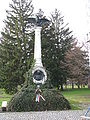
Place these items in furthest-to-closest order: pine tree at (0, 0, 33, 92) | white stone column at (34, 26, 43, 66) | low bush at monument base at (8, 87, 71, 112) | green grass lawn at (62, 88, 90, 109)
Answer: pine tree at (0, 0, 33, 92)
green grass lawn at (62, 88, 90, 109)
white stone column at (34, 26, 43, 66)
low bush at monument base at (8, 87, 71, 112)

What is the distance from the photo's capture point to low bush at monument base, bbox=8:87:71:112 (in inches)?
516

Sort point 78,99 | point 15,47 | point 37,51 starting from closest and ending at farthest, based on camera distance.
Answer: point 37,51
point 78,99
point 15,47

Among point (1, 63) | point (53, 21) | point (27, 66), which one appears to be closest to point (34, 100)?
point (27, 66)

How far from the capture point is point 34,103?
1332cm

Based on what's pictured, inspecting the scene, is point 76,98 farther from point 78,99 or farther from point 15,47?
point 15,47

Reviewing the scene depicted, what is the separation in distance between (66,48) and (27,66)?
10.0m

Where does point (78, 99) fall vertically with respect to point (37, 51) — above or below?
below

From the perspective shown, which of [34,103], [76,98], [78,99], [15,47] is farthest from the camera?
[15,47]

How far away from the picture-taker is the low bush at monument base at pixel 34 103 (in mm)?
13117

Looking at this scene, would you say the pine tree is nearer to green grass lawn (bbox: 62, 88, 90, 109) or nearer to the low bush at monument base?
green grass lawn (bbox: 62, 88, 90, 109)

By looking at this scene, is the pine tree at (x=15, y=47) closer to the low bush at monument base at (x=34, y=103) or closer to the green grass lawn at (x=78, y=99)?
the green grass lawn at (x=78, y=99)

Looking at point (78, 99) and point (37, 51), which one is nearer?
point (37, 51)

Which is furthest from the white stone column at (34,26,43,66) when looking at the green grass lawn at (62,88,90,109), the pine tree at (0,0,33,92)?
the pine tree at (0,0,33,92)

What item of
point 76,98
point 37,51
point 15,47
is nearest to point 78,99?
point 76,98
